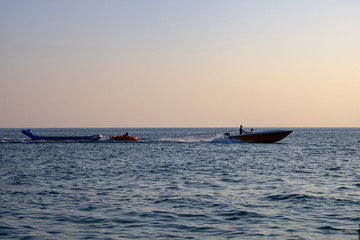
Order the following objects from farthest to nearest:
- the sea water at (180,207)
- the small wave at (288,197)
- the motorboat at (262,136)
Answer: the motorboat at (262,136), the small wave at (288,197), the sea water at (180,207)

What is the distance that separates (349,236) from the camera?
43.8 ft

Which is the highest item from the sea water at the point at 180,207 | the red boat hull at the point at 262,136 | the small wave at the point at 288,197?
the red boat hull at the point at 262,136

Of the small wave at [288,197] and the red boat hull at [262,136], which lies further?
the red boat hull at [262,136]

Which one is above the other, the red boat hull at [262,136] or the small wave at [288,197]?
the red boat hull at [262,136]

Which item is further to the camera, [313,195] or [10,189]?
[10,189]

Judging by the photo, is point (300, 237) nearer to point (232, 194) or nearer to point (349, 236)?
point (349, 236)

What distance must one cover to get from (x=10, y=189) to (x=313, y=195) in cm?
1674

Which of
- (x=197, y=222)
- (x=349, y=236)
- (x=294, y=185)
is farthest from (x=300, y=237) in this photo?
(x=294, y=185)

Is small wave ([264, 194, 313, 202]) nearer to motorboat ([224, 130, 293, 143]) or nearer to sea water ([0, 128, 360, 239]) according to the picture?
sea water ([0, 128, 360, 239])

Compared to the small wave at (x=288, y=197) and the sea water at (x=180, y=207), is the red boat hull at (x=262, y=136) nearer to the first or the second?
the sea water at (x=180, y=207)

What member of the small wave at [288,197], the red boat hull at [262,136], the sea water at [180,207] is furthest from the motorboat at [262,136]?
the small wave at [288,197]

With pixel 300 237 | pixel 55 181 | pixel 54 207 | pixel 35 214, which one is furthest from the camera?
pixel 55 181

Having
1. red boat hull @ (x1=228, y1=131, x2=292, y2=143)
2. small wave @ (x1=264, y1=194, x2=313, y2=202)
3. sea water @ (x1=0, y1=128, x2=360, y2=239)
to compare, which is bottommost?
sea water @ (x1=0, y1=128, x2=360, y2=239)

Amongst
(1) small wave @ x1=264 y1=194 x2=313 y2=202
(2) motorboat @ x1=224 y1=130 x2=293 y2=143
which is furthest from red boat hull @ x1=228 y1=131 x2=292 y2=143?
(1) small wave @ x1=264 y1=194 x2=313 y2=202
